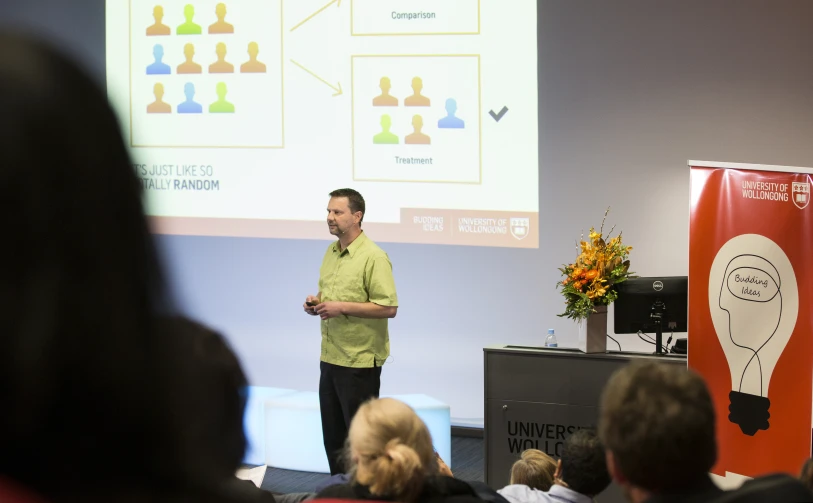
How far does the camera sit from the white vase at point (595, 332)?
4141 millimetres

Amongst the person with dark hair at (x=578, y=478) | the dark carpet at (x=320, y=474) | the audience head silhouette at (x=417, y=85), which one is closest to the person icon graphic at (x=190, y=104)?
the audience head silhouette at (x=417, y=85)

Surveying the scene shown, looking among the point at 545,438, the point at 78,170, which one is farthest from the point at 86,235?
the point at 545,438

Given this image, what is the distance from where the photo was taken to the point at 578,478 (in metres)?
2.68

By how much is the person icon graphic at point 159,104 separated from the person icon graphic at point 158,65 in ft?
0.26

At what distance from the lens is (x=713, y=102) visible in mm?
5094

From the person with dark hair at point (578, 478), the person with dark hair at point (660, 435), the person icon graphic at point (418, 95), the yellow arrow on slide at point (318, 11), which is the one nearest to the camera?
the person with dark hair at point (660, 435)

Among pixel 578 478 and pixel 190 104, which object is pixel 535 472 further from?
pixel 190 104

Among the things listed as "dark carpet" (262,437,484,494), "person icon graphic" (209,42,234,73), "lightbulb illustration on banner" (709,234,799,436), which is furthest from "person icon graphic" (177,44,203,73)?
"lightbulb illustration on banner" (709,234,799,436)

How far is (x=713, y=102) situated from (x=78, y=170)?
202 inches

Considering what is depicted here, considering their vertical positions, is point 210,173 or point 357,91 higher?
point 357,91

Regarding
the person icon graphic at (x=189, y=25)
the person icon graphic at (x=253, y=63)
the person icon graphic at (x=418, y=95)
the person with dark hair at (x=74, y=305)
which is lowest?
the person with dark hair at (x=74, y=305)

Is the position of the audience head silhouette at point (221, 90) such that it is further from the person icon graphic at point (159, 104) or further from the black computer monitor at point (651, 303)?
the black computer monitor at point (651, 303)

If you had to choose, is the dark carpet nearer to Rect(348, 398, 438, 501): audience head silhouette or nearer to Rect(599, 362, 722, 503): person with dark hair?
Rect(348, 398, 438, 501): audience head silhouette

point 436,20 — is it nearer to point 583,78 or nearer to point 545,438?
point 583,78
